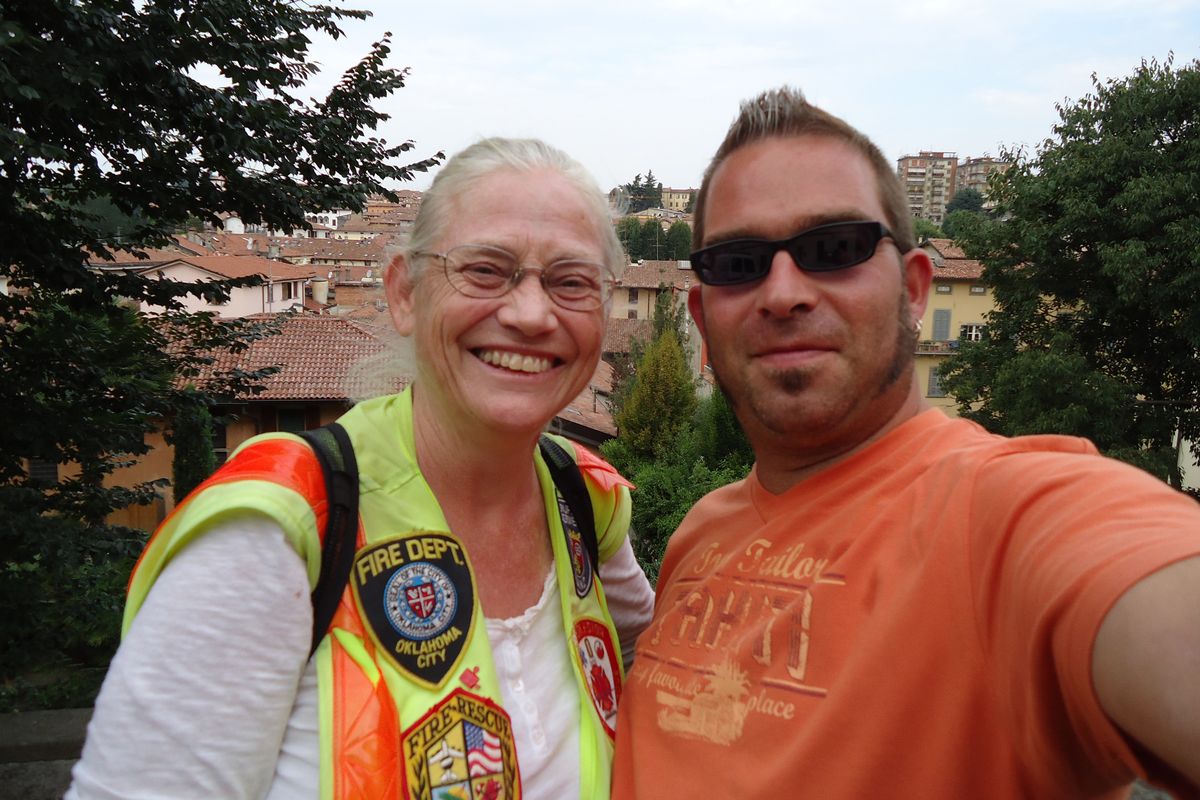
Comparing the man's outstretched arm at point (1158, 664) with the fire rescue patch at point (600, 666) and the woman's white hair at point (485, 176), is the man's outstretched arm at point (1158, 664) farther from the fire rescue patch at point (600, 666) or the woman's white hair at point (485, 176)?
the woman's white hair at point (485, 176)

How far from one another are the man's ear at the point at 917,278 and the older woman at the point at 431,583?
66cm

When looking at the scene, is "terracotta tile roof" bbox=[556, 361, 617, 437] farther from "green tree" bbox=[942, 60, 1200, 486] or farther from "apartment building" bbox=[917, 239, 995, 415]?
"apartment building" bbox=[917, 239, 995, 415]

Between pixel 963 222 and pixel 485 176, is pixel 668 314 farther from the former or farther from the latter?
pixel 485 176

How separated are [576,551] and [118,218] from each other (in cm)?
453

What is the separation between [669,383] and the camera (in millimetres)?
24531

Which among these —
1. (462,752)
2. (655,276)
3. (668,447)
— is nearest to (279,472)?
(462,752)

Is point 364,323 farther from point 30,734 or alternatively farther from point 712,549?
point 30,734

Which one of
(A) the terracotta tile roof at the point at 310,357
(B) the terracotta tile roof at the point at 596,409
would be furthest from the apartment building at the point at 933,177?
(A) the terracotta tile roof at the point at 310,357

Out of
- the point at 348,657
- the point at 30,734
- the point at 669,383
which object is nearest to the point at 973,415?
the point at 669,383

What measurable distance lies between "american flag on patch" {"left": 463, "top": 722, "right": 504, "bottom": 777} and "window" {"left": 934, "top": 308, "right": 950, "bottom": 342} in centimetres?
4025

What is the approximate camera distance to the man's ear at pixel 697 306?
75.2 inches

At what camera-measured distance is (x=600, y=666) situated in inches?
74.2

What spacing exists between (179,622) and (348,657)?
11.1 inches

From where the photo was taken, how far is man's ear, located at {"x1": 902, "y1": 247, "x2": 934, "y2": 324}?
1.79m
